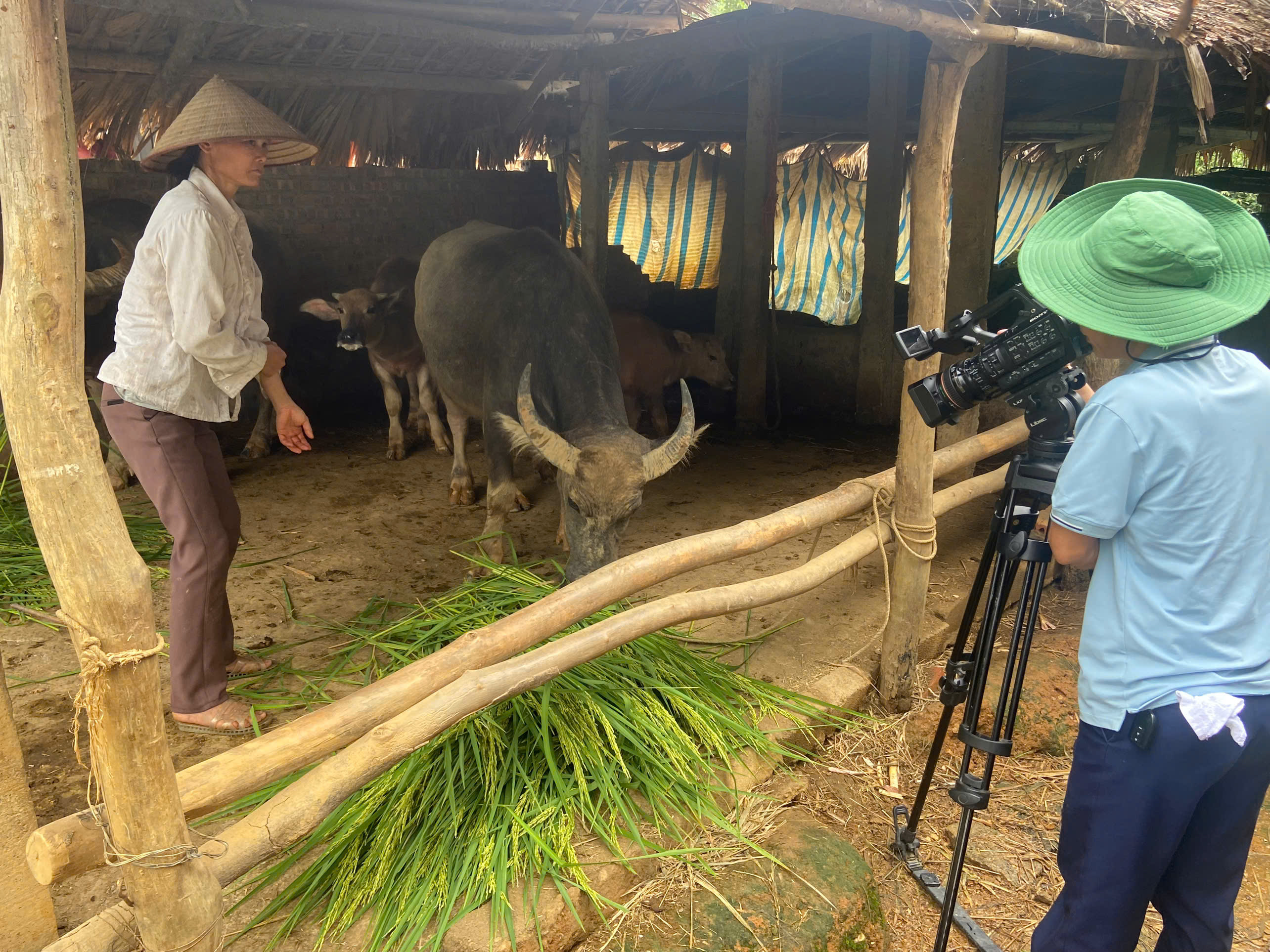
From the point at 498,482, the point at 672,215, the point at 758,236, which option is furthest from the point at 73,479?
the point at 672,215

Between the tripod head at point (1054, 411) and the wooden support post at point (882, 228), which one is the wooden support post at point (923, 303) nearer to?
the tripod head at point (1054, 411)

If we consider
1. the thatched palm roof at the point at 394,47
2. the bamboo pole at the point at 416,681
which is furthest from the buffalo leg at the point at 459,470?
the bamboo pole at the point at 416,681

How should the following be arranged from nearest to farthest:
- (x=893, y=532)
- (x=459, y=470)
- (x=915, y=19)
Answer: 1. (x=915, y=19)
2. (x=893, y=532)
3. (x=459, y=470)

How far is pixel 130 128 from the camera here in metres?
5.95

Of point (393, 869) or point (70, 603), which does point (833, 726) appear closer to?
point (393, 869)

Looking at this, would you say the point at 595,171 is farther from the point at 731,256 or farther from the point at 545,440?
the point at 731,256

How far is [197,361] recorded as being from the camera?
2.67m

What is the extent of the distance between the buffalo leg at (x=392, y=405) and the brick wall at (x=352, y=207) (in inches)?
48.8

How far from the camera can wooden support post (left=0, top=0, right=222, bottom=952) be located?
1.36m

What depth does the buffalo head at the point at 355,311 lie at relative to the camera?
6.04 metres

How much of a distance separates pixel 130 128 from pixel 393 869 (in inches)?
229

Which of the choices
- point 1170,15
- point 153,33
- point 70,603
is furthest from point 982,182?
point 70,603

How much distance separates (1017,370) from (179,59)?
479cm

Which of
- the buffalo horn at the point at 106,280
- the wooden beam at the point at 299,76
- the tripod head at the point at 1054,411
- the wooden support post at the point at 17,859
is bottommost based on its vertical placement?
the wooden support post at the point at 17,859
